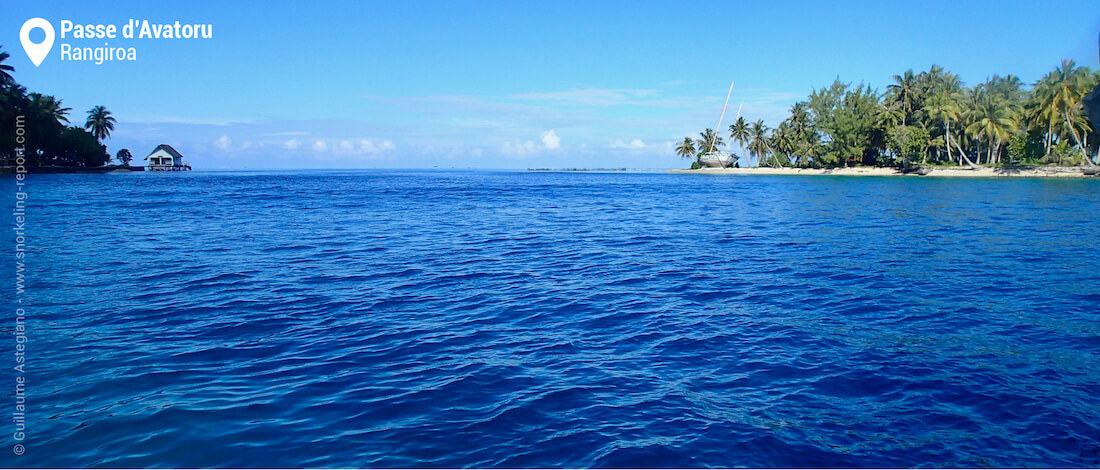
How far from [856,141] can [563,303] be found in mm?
110934

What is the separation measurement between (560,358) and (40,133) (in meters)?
100

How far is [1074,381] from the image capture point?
25.7 feet

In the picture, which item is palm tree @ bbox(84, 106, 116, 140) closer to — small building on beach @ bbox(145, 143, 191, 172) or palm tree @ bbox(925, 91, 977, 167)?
small building on beach @ bbox(145, 143, 191, 172)

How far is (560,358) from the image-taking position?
8.84 metres

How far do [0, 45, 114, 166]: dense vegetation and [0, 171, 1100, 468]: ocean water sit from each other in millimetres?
61445

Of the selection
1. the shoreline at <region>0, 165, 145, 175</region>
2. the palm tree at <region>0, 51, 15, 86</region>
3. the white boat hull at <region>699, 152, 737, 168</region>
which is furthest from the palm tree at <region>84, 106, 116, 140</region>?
the white boat hull at <region>699, 152, 737, 168</region>

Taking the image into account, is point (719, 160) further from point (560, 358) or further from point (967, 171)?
point (560, 358)

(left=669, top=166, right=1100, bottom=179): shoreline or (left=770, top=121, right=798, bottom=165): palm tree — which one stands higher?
(left=770, top=121, right=798, bottom=165): palm tree

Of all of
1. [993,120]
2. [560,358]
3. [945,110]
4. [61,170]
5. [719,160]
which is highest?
[945,110]

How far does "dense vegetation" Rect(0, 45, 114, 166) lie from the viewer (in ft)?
237

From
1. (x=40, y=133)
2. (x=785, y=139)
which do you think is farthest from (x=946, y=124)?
(x=40, y=133)

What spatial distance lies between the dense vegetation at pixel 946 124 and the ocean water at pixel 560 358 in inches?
3105

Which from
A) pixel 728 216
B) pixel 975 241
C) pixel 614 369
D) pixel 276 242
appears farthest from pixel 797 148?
pixel 614 369

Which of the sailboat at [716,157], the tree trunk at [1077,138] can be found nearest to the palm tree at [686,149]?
the sailboat at [716,157]
